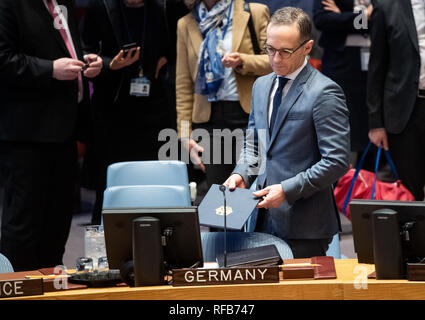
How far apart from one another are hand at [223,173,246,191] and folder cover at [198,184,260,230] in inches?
3.4

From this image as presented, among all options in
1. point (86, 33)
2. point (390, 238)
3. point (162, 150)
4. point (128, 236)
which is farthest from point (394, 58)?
point (128, 236)

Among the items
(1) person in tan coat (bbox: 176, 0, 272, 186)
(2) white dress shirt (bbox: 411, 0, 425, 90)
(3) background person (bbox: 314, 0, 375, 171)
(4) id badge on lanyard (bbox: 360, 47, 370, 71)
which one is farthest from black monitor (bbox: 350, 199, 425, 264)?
(4) id badge on lanyard (bbox: 360, 47, 370, 71)

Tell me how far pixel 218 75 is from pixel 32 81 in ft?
3.44

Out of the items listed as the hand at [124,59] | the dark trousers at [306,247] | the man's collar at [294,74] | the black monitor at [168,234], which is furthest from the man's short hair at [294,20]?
the hand at [124,59]

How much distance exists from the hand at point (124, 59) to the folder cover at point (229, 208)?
69.0 inches

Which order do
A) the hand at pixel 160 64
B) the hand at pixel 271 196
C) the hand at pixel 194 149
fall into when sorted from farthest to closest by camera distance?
the hand at pixel 160 64 < the hand at pixel 194 149 < the hand at pixel 271 196

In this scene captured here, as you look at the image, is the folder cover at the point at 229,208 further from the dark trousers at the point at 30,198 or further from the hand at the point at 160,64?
the hand at the point at 160,64

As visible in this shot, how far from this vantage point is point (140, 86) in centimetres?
477

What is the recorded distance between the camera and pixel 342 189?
502cm

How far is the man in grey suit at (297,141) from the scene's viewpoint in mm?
3166

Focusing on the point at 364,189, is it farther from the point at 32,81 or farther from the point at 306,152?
the point at 32,81

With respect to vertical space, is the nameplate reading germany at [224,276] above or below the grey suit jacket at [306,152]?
below

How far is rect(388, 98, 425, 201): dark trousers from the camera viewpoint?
4.77m
